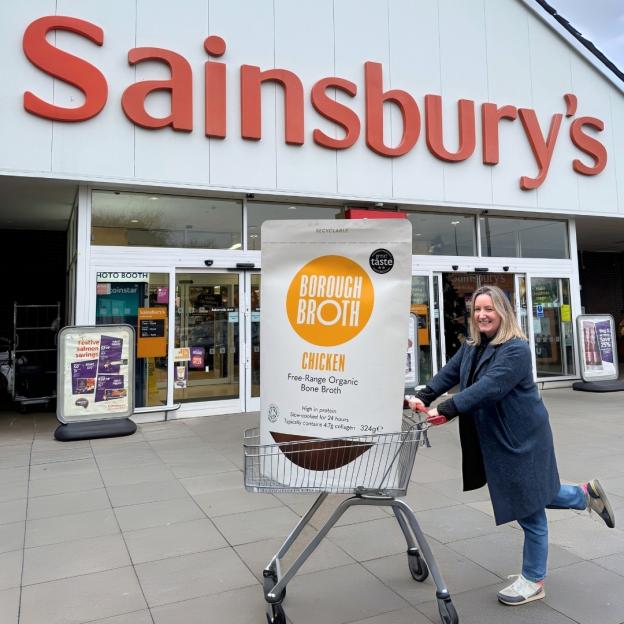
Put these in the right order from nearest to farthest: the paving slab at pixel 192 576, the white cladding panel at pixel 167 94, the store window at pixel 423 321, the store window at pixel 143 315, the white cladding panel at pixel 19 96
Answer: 1. the paving slab at pixel 192 576
2. the white cladding panel at pixel 19 96
3. the white cladding panel at pixel 167 94
4. the store window at pixel 143 315
5. the store window at pixel 423 321

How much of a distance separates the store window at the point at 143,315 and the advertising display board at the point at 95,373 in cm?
59

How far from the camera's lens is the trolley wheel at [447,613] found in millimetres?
2418

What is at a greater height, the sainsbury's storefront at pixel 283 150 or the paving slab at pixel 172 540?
the sainsbury's storefront at pixel 283 150

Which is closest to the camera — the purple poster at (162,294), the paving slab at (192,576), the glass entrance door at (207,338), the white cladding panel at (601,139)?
the paving slab at (192,576)

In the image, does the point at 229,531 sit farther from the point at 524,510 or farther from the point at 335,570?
the point at 524,510

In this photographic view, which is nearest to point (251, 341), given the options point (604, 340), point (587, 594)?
point (587, 594)

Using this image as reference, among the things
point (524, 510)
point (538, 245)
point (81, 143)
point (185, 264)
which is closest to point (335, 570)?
point (524, 510)

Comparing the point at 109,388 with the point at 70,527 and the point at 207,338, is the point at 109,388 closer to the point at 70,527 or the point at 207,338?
the point at 207,338

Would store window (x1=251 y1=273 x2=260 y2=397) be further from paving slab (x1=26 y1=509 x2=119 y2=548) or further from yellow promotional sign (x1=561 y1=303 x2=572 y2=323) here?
yellow promotional sign (x1=561 y1=303 x2=572 y2=323)

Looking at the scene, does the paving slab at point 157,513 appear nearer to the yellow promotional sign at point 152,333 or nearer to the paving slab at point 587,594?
the paving slab at point 587,594

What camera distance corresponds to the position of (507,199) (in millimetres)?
9703

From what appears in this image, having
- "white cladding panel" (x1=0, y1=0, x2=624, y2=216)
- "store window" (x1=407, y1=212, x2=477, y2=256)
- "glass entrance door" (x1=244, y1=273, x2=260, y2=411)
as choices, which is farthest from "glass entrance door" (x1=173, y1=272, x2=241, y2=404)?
"store window" (x1=407, y1=212, x2=477, y2=256)

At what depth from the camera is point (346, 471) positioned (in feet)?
7.98

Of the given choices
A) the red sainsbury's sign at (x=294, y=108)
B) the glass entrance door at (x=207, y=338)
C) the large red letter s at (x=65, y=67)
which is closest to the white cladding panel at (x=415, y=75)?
the red sainsbury's sign at (x=294, y=108)
